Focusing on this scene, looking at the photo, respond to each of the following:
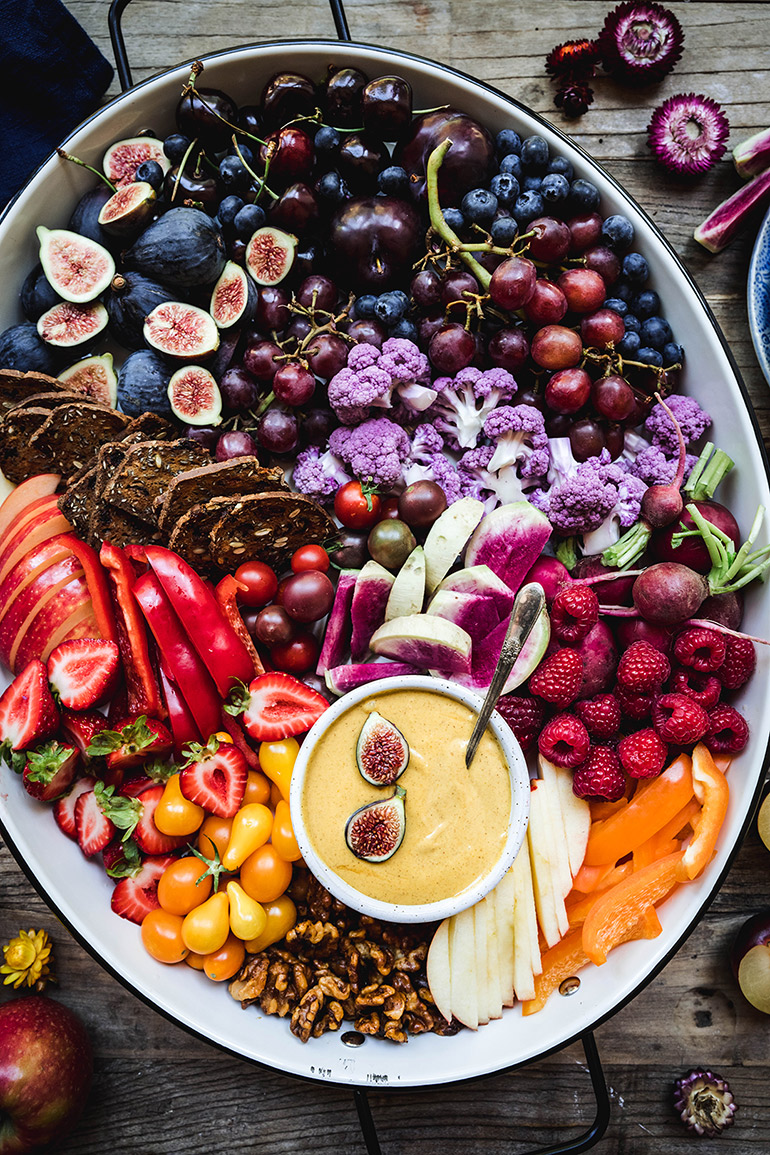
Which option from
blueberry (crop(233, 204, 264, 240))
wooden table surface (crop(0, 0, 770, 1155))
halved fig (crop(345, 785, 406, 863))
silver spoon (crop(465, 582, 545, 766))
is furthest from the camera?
wooden table surface (crop(0, 0, 770, 1155))

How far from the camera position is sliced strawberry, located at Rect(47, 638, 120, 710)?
1592 millimetres

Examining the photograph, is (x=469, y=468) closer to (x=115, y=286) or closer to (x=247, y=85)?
(x=115, y=286)

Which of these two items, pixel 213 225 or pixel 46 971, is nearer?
pixel 213 225

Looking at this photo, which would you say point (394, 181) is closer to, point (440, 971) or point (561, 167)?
point (561, 167)

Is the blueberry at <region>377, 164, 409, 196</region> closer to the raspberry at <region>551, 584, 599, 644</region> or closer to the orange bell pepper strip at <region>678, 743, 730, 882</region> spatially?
the raspberry at <region>551, 584, 599, 644</region>

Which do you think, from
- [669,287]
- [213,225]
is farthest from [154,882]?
[669,287]

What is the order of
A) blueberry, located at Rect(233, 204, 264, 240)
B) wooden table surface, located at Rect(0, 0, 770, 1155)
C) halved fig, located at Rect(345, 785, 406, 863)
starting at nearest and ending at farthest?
1. halved fig, located at Rect(345, 785, 406, 863)
2. blueberry, located at Rect(233, 204, 264, 240)
3. wooden table surface, located at Rect(0, 0, 770, 1155)

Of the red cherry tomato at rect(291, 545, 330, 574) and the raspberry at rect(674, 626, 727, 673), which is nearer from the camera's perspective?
the raspberry at rect(674, 626, 727, 673)

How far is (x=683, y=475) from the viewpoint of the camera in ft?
5.65

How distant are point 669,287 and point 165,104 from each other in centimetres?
129

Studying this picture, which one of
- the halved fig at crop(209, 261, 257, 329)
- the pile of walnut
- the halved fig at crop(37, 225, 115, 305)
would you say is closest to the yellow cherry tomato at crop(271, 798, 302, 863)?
the pile of walnut

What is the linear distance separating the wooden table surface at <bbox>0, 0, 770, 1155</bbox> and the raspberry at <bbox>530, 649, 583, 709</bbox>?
0.73 metres

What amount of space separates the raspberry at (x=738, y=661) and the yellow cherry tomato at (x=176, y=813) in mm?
1215

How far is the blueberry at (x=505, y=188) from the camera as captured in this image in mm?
1671
